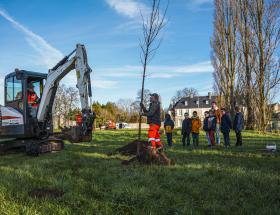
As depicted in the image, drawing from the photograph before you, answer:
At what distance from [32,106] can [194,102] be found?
7185cm

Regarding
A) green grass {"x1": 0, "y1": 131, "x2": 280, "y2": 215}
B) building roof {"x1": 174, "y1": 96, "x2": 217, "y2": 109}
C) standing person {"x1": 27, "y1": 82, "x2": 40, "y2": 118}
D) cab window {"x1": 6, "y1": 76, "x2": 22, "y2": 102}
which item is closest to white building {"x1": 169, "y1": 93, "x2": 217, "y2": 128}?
building roof {"x1": 174, "y1": 96, "x2": 217, "y2": 109}

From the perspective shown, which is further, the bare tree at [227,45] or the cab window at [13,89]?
the bare tree at [227,45]

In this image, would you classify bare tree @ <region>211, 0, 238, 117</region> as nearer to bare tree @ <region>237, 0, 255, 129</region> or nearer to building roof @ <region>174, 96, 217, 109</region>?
bare tree @ <region>237, 0, 255, 129</region>

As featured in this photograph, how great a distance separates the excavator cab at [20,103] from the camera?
10859 millimetres

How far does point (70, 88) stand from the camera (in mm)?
51906

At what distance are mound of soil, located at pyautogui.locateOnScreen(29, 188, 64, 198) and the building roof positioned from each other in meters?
76.2

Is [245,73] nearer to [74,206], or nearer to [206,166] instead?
[206,166]

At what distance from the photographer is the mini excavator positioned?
10.8 m

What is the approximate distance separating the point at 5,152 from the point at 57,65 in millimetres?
4161

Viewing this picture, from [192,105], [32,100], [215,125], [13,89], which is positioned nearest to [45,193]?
[32,100]

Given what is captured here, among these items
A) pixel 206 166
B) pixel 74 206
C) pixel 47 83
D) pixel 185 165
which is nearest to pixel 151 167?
pixel 185 165

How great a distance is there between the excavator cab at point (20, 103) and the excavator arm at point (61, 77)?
45cm

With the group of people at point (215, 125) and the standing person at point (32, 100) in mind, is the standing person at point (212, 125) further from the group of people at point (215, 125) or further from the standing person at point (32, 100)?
the standing person at point (32, 100)

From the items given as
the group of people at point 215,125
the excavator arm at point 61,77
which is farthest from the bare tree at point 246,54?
the excavator arm at point 61,77
